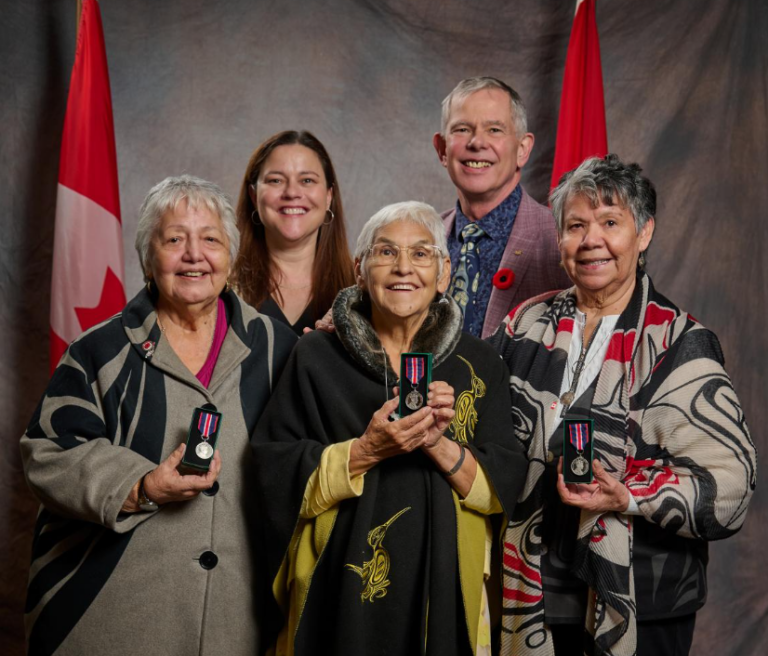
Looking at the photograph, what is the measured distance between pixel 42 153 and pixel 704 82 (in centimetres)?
336

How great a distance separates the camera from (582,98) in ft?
14.1

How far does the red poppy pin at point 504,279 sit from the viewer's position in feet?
10.8

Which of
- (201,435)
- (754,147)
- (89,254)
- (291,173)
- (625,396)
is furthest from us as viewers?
(754,147)

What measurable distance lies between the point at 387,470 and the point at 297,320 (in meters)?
1.04

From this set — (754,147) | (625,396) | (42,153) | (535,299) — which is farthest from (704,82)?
(42,153)

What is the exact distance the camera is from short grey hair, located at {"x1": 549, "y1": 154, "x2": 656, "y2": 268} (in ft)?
8.67

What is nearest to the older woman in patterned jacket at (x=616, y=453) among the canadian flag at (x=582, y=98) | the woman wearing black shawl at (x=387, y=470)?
the woman wearing black shawl at (x=387, y=470)

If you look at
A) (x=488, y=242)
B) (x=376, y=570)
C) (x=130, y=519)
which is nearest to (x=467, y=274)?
(x=488, y=242)

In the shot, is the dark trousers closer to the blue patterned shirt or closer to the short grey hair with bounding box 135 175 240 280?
the blue patterned shirt

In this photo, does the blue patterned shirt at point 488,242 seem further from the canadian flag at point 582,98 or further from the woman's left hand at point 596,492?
the woman's left hand at point 596,492

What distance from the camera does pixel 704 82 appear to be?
454cm

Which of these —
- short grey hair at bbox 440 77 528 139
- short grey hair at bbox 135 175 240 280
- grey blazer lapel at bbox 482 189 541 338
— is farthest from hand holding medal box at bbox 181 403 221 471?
short grey hair at bbox 440 77 528 139

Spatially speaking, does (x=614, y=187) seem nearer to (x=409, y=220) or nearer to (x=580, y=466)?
(x=409, y=220)

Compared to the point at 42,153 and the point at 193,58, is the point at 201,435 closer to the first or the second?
the point at 42,153
